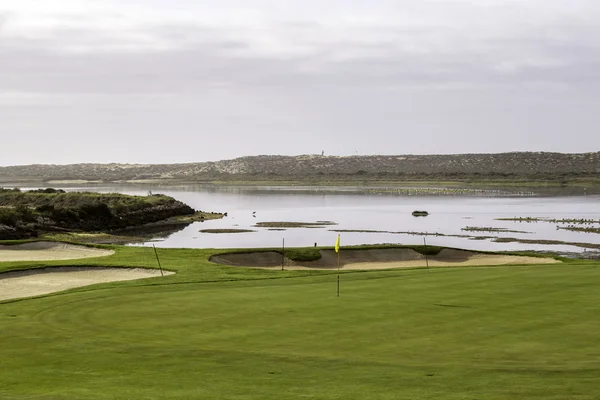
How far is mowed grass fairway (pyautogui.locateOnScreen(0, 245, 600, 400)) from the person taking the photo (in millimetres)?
13805

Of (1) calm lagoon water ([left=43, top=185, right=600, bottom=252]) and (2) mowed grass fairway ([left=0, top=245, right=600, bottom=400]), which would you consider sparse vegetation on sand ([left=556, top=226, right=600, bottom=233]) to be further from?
(2) mowed grass fairway ([left=0, top=245, right=600, bottom=400])

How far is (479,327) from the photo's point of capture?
1880 cm

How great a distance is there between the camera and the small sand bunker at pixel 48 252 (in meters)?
48.2

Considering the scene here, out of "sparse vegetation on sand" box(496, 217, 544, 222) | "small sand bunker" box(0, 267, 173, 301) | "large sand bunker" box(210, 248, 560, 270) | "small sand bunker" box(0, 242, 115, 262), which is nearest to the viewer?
"small sand bunker" box(0, 267, 173, 301)

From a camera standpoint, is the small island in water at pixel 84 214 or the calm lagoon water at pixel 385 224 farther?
the small island in water at pixel 84 214

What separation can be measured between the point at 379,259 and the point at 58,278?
69.4 feet

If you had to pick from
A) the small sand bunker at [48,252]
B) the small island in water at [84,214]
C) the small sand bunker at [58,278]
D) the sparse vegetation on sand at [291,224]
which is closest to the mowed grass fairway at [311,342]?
the small sand bunker at [58,278]

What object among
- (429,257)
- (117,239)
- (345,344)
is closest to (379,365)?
(345,344)

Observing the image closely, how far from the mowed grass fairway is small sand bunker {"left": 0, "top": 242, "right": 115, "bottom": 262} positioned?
2308cm

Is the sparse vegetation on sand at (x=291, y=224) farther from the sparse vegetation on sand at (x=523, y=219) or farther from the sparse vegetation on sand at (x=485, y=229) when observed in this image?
the sparse vegetation on sand at (x=523, y=219)

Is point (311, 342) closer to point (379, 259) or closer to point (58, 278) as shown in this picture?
point (58, 278)

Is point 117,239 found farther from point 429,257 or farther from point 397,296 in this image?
point 397,296

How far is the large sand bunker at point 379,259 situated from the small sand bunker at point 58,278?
7.11 meters

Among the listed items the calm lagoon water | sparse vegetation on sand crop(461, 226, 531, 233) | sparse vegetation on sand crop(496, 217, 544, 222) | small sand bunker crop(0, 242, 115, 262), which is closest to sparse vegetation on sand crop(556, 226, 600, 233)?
the calm lagoon water
